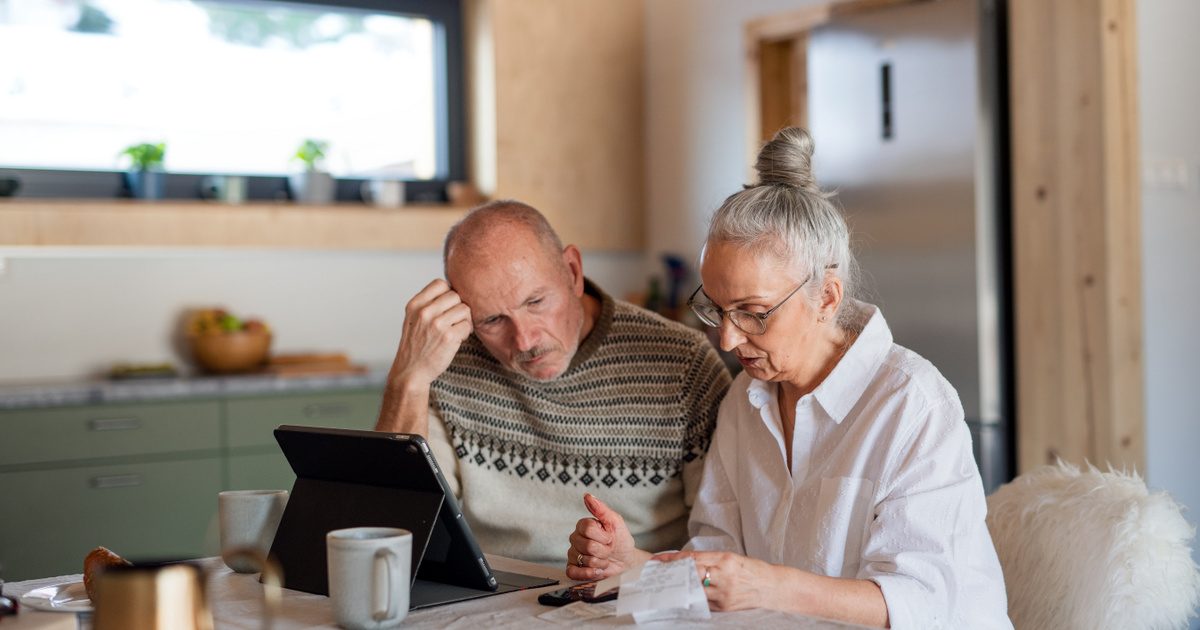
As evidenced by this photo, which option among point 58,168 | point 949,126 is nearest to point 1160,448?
point 949,126

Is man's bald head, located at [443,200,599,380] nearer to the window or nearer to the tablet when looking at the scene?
the tablet

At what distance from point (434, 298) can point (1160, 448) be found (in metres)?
2.57

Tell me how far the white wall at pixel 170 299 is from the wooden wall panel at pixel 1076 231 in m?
2.29

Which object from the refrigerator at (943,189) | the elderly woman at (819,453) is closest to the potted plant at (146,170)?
the refrigerator at (943,189)

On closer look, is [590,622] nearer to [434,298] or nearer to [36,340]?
[434,298]

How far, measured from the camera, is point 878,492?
66.3 inches

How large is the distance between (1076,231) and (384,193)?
251 cm

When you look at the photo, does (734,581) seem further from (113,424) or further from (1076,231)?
(113,424)

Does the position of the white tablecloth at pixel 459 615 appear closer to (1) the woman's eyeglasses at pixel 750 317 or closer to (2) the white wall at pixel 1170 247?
(1) the woman's eyeglasses at pixel 750 317

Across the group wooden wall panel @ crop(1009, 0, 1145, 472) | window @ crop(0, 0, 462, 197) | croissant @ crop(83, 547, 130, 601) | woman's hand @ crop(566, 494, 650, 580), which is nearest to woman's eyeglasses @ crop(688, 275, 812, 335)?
woman's hand @ crop(566, 494, 650, 580)

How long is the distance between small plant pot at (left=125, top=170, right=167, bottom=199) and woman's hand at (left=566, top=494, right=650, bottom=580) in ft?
10.0

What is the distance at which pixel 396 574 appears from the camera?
54.0 inches

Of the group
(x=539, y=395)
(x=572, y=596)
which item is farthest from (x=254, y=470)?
(x=572, y=596)

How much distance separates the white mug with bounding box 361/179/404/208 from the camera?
4777mm
